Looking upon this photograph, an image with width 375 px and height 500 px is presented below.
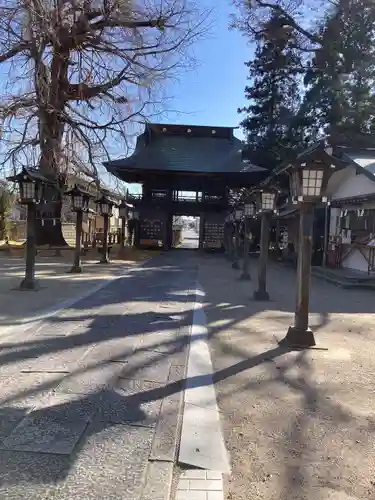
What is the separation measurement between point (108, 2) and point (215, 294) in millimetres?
10340

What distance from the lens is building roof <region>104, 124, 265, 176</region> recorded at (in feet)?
96.6

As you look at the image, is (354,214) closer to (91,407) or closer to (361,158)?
(361,158)

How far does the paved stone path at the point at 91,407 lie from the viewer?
9.35ft

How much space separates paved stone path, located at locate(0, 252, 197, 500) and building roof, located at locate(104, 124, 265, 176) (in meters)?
22.5

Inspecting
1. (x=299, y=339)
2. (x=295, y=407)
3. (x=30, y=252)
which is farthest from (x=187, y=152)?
(x=295, y=407)

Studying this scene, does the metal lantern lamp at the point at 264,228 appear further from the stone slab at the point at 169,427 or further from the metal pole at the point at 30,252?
the stone slab at the point at 169,427

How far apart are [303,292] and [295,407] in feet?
8.58

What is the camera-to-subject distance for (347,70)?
26250 millimetres

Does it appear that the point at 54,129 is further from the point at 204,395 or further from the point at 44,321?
the point at 204,395

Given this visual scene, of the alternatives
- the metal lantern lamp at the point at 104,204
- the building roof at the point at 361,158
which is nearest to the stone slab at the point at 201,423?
the building roof at the point at 361,158

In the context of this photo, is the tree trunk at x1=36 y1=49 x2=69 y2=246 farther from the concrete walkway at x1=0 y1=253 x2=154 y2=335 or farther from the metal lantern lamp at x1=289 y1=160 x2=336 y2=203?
the metal lantern lamp at x1=289 y1=160 x2=336 y2=203

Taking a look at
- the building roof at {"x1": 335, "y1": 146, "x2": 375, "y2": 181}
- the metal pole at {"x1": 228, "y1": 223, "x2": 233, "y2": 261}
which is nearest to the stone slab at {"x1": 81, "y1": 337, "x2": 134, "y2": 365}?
the building roof at {"x1": 335, "y1": 146, "x2": 375, "y2": 181}

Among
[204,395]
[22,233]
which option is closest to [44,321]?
[204,395]

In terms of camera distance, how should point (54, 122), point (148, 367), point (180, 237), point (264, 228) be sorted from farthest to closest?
point (180, 237) → point (54, 122) → point (264, 228) → point (148, 367)
